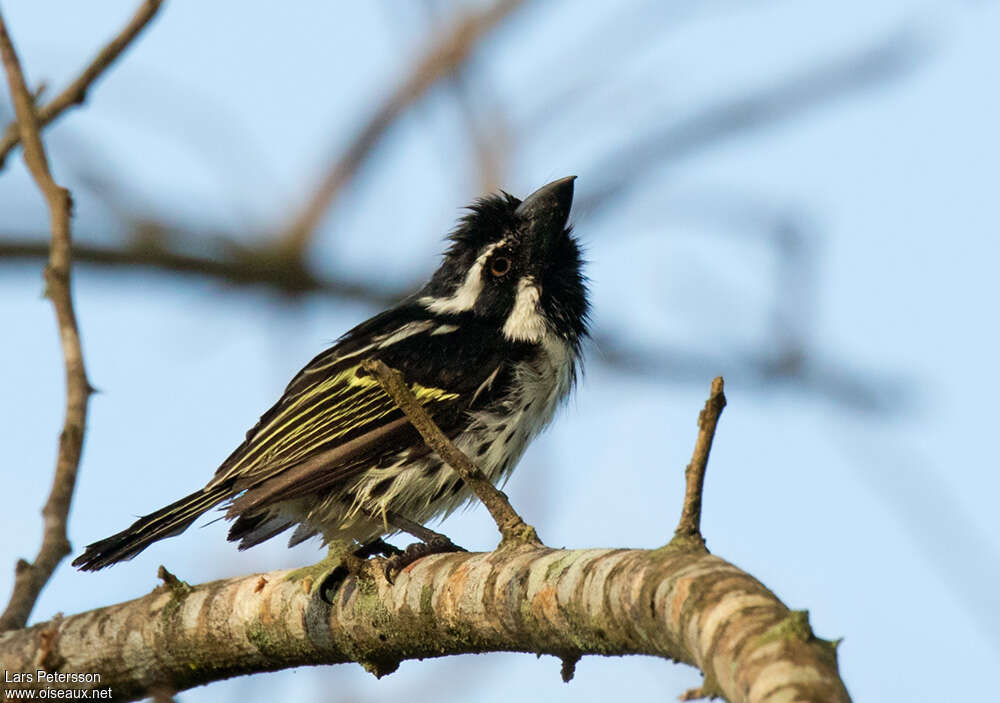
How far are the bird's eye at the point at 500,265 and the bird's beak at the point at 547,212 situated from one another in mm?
137

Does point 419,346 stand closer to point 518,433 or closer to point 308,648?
point 518,433

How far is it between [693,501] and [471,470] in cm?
68

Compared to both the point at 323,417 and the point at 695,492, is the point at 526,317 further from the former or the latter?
the point at 695,492

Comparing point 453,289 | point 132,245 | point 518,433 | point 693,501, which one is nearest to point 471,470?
point 693,501

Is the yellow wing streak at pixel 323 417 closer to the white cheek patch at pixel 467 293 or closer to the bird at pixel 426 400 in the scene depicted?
the bird at pixel 426 400

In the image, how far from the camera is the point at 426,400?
4387mm

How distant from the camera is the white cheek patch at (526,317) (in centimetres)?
481

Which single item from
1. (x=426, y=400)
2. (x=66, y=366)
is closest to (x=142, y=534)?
(x=66, y=366)

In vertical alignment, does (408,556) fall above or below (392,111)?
below

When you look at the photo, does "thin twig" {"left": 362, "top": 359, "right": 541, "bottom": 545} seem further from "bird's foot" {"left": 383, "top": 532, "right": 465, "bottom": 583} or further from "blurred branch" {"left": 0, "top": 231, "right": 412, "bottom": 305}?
"blurred branch" {"left": 0, "top": 231, "right": 412, "bottom": 305}

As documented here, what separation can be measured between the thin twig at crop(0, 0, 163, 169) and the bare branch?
1863 millimetres

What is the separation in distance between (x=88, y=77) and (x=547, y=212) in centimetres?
182

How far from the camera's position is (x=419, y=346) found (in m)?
4.54

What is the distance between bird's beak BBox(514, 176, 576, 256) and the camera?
16.5ft
